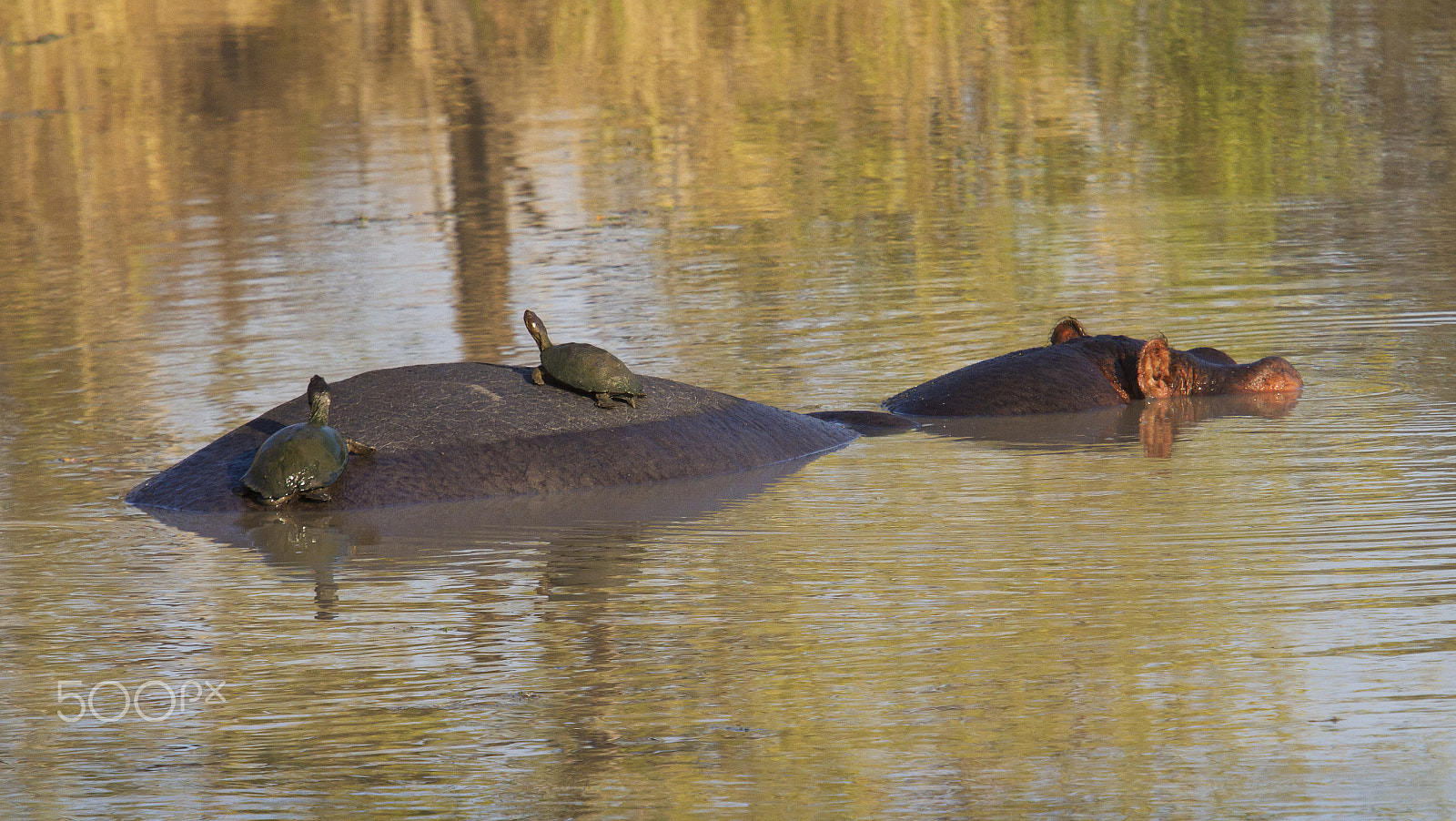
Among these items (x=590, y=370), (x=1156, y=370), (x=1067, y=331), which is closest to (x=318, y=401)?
(x=590, y=370)

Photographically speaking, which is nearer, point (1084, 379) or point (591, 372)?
point (591, 372)

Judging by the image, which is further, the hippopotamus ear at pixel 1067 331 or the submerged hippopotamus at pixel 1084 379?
the hippopotamus ear at pixel 1067 331

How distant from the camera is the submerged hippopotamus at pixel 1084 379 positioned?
9852 mm

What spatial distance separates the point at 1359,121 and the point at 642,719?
18.6 m

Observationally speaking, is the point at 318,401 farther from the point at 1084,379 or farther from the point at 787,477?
the point at 1084,379

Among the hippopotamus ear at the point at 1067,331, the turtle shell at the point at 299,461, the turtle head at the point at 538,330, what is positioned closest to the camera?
the turtle shell at the point at 299,461

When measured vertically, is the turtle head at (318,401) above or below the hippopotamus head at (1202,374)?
above

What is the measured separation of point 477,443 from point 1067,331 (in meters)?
3.61

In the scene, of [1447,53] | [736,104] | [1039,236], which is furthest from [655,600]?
[1447,53]

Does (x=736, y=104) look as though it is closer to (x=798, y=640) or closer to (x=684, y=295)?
(x=684, y=295)

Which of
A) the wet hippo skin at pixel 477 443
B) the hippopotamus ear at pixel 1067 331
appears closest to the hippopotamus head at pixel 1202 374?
the hippopotamus ear at pixel 1067 331

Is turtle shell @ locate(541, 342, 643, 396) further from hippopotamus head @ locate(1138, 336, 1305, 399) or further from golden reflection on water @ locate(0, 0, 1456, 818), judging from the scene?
hippopotamus head @ locate(1138, 336, 1305, 399)

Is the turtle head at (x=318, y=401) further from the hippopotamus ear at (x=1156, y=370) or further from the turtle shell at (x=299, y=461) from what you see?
the hippopotamus ear at (x=1156, y=370)

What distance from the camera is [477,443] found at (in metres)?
8.34
